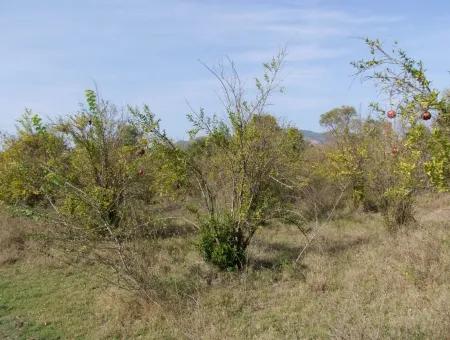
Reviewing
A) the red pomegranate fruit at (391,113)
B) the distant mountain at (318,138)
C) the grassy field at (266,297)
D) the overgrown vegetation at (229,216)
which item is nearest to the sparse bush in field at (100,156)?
the overgrown vegetation at (229,216)

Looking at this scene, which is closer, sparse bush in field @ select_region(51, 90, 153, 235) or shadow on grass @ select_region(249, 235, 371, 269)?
shadow on grass @ select_region(249, 235, 371, 269)

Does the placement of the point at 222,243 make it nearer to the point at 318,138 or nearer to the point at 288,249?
the point at 288,249

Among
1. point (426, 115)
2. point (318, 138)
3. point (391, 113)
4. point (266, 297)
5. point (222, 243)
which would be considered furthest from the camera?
point (318, 138)

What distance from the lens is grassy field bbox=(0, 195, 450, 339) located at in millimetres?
5906

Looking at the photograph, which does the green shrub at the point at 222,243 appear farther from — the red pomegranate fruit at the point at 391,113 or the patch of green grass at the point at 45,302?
the red pomegranate fruit at the point at 391,113

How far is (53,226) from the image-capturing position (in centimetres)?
839

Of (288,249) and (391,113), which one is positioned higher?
(391,113)

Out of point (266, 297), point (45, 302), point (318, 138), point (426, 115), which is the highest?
point (318, 138)

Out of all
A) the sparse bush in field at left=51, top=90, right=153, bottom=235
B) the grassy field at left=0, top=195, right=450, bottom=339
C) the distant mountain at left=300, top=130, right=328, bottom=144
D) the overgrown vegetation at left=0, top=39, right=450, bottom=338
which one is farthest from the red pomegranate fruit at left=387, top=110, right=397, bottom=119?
the distant mountain at left=300, top=130, right=328, bottom=144

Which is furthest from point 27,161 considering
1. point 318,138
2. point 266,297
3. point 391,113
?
point 318,138

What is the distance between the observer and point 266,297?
294 inches

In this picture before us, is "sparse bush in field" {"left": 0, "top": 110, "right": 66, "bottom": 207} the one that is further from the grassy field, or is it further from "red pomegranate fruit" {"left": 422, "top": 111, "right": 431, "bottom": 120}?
"red pomegranate fruit" {"left": 422, "top": 111, "right": 431, "bottom": 120}

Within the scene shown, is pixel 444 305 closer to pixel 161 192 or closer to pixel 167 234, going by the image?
pixel 161 192

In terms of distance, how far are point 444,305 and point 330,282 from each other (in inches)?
84.3
